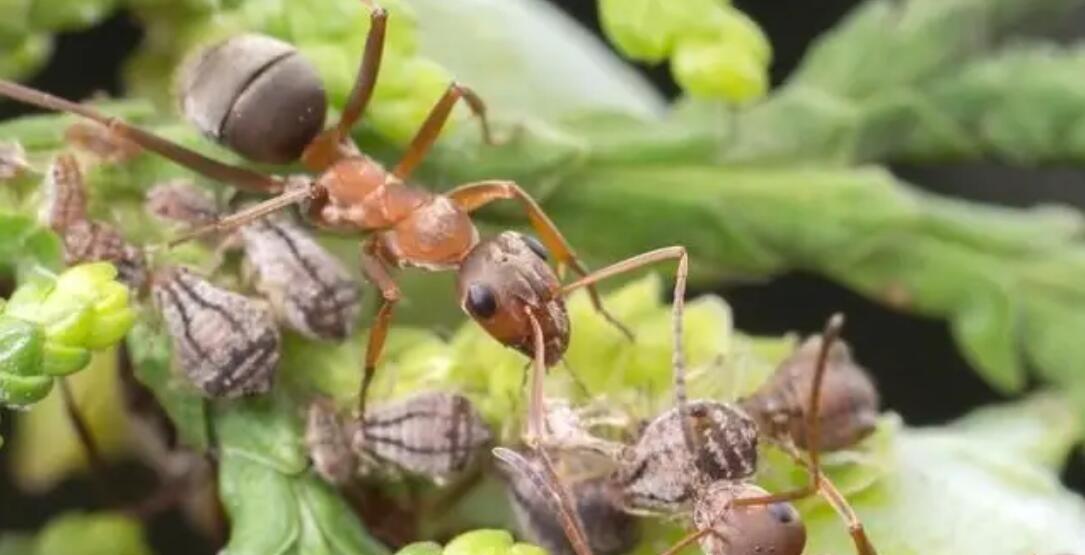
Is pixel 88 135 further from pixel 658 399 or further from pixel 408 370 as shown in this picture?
pixel 658 399

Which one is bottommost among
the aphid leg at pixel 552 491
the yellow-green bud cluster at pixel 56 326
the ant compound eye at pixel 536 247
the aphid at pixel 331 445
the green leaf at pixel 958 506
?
the green leaf at pixel 958 506

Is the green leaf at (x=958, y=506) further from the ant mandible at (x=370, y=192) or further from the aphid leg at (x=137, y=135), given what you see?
the aphid leg at (x=137, y=135)

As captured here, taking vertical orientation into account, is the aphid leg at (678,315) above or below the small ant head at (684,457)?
above

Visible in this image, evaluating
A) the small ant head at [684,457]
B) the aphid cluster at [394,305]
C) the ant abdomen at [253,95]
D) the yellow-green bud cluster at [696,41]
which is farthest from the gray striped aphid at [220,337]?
the yellow-green bud cluster at [696,41]

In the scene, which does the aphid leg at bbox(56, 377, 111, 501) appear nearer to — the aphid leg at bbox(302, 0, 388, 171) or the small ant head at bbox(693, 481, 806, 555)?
the aphid leg at bbox(302, 0, 388, 171)

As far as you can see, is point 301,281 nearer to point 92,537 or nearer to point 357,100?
point 357,100

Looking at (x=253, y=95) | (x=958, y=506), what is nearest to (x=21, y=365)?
(x=253, y=95)

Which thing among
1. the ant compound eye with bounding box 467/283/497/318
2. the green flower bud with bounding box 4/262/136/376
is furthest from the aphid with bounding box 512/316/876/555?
the green flower bud with bounding box 4/262/136/376
